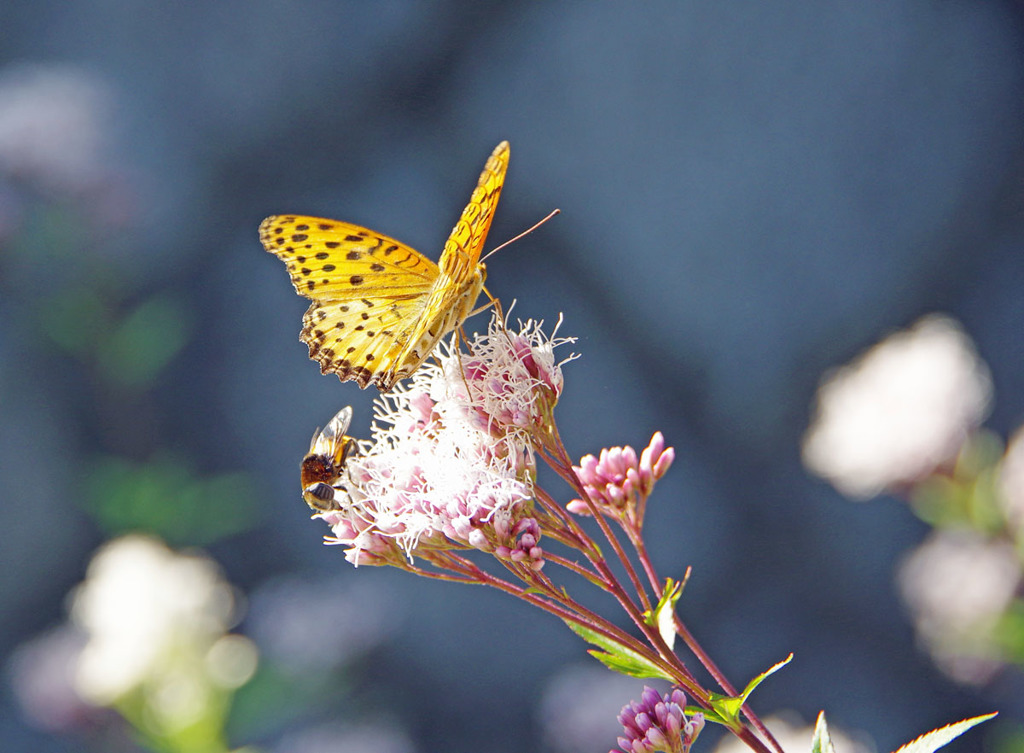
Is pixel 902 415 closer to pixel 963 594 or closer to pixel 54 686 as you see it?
pixel 963 594

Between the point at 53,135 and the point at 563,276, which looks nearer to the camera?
the point at 53,135

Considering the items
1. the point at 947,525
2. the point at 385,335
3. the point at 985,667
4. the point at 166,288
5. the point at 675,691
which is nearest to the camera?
the point at 675,691

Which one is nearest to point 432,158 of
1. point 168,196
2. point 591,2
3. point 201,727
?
point 591,2

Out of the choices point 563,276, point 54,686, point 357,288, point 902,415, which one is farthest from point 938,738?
point 563,276

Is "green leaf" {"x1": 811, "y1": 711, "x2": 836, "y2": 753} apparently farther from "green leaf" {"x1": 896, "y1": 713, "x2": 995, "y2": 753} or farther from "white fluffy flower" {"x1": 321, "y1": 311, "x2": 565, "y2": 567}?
"white fluffy flower" {"x1": 321, "y1": 311, "x2": 565, "y2": 567}

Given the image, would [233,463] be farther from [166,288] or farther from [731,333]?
[731,333]
